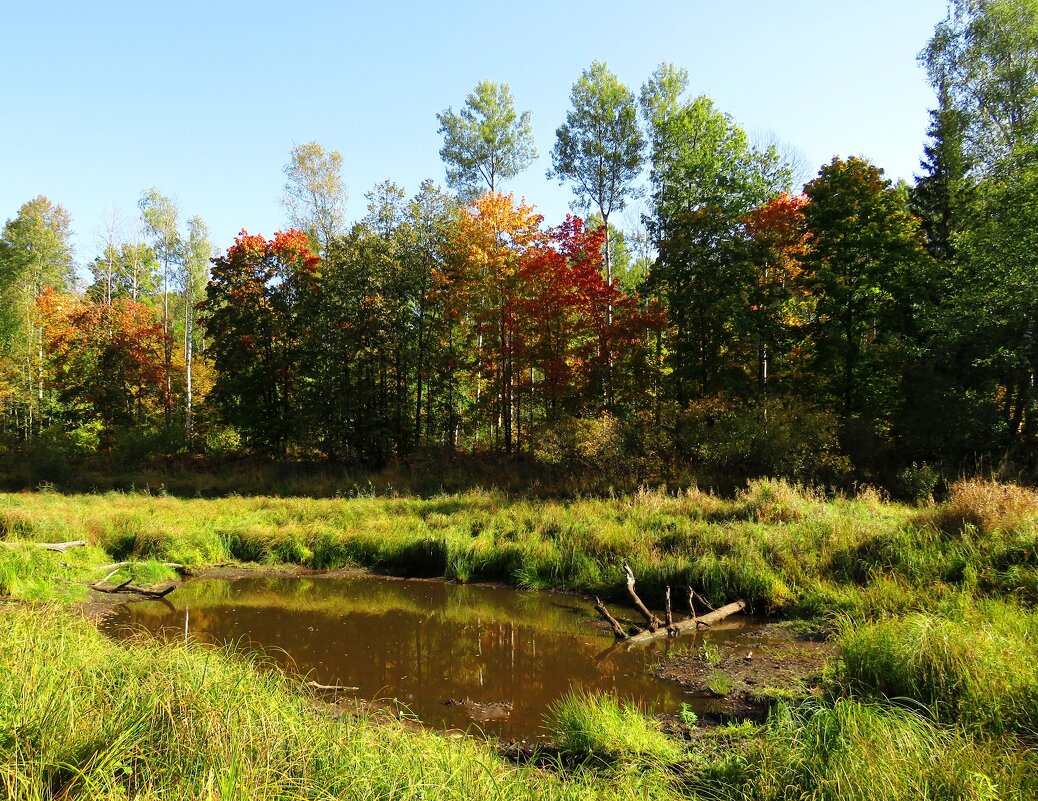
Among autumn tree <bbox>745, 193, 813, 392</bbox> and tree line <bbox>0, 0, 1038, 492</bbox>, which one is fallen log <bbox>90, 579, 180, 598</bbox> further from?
autumn tree <bbox>745, 193, 813, 392</bbox>

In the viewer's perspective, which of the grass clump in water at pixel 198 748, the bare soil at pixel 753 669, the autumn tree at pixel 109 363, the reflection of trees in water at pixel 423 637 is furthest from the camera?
the autumn tree at pixel 109 363

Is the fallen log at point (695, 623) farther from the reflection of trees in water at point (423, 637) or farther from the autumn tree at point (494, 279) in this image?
the autumn tree at point (494, 279)

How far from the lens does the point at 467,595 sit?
1230 centimetres

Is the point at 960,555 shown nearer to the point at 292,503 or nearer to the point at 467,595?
the point at 467,595

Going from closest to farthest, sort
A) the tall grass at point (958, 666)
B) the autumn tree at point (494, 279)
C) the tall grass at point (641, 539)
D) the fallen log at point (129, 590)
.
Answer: the tall grass at point (958, 666) → the tall grass at point (641, 539) → the fallen log at point (129, 590) → the autumn tree at point (494, 279)

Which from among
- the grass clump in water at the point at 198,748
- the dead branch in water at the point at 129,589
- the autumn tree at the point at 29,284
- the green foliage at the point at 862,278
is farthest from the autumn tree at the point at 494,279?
the autumn tree at the point at 29,284

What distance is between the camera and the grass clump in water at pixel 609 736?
17.0 feet

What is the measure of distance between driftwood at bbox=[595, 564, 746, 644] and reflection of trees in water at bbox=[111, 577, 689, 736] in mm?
466

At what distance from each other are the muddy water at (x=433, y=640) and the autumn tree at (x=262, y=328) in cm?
1542

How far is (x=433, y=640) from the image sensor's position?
9.49m

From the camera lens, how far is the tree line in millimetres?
17547

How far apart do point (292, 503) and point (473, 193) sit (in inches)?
711

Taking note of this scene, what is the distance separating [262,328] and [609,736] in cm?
2549

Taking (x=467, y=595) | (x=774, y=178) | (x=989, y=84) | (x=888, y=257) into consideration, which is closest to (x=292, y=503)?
(x=467, y=595)
